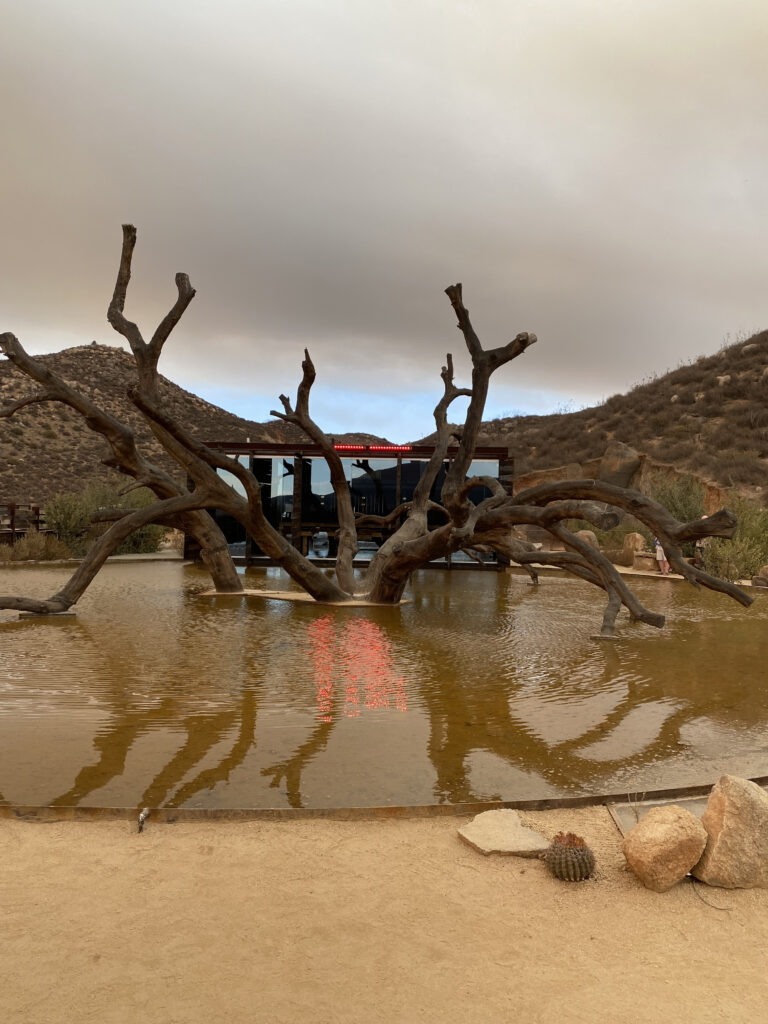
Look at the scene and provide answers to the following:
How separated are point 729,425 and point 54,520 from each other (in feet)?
92.8

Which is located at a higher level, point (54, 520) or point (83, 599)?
point (54, 520)

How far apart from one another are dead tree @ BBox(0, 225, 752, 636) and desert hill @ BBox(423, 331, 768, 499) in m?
18.5

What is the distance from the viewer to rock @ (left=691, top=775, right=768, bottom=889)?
2.92m

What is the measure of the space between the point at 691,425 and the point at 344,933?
3648 cm

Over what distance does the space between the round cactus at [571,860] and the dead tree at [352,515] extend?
209 inches

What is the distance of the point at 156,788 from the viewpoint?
379cm

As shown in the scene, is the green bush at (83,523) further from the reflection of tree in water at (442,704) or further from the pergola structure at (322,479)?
the reflection of tree in water at (442,704)

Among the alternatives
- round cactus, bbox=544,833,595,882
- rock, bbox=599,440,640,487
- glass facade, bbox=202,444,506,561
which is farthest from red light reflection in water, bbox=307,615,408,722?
rock, bbox=599,440,640,487

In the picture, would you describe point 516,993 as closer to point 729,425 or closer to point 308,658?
point 308,658

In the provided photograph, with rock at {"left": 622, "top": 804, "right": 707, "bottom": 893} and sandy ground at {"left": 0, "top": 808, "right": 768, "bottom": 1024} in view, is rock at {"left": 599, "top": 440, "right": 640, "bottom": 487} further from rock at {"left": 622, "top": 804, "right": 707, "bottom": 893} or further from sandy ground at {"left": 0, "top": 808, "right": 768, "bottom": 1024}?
sandy ground at {"left": 0, "top": 808, "right": 768, "bottom": 1024}

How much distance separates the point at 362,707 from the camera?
17.9 ft

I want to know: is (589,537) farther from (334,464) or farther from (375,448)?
(334,464)

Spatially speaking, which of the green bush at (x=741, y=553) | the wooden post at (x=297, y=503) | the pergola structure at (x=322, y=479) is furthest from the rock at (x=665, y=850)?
the wooden post at (x=297, y=503)

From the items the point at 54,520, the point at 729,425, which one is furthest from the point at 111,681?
the point at 729,425
